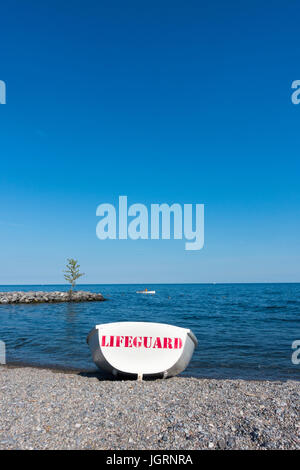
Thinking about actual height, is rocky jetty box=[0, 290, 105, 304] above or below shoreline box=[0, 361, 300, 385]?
below

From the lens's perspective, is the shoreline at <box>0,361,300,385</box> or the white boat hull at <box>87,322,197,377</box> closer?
the white boat hull at <box>87,322,197,377</box>

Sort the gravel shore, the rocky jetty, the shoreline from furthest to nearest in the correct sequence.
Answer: the rocky jetty → the shoreline → the gravel shore

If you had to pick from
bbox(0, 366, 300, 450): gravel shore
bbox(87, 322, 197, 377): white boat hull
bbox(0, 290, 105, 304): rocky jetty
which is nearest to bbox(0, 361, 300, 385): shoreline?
bbox(87, 322, 197, 377): white boat hull

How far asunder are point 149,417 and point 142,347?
2983 mm

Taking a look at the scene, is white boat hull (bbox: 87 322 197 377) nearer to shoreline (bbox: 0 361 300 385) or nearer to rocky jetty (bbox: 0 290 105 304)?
shoreline (bbox: 0 361 300 385)

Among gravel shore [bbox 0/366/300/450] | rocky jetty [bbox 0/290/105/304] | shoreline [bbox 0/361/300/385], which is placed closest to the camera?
gravel shore [bbox 0/366/300/450]

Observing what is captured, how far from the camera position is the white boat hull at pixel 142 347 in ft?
25.8

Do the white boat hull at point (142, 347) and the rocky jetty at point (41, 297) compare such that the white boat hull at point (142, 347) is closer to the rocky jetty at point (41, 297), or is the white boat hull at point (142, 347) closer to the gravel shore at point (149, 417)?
the gravel shore at point (149, 417)

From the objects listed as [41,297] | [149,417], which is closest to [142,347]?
[149,417]

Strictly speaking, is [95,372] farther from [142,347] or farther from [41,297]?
[41,297]

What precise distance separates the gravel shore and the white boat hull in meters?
0.72

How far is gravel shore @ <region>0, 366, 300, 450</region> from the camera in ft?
13.3

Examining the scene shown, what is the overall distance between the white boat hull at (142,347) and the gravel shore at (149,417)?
2.37 ft

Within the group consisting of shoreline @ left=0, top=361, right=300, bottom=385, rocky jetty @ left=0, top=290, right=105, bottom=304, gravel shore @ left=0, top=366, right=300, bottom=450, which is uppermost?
gravel shore @ left=0, top=366, right=300, bottom=450
